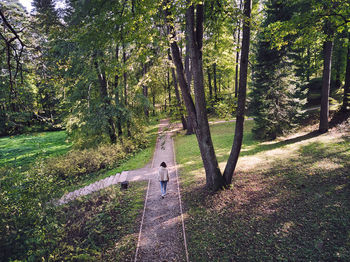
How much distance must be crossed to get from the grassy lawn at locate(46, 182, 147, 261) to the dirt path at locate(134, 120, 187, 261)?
27cm

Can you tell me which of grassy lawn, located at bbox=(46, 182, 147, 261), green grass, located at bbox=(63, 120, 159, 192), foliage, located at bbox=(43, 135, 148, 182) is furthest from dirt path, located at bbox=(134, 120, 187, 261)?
foliage, located at bbox=(43, 135, 148, 182)

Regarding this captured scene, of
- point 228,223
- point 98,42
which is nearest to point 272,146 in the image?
point 228,223

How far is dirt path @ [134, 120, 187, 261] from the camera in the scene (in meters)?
4.80

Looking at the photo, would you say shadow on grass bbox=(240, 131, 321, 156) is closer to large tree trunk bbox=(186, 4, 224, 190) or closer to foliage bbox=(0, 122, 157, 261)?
large tree trunk bbox=(186, 4, 224, 190)

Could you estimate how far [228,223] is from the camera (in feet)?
17.8

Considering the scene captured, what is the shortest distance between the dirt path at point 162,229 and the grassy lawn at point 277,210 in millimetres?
311

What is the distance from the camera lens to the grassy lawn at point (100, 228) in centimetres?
439

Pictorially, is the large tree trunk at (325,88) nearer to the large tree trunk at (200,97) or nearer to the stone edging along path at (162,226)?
the large tree trunk at (200,97)

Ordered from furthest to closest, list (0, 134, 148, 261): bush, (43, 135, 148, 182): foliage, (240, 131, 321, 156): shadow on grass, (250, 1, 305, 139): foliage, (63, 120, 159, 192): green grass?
(250, 1, 305, 139): foliage
(43, 135, 148, 182): foliage
(240, 131, 321, 156): shadow on grass
(63, 120, 159, 192): green grass
(0, 134, 148, 261): bush

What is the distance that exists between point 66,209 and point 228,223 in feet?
17.8

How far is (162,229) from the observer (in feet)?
18.6

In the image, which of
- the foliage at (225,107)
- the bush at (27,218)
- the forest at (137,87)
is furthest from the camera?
the foliage at (225,107)

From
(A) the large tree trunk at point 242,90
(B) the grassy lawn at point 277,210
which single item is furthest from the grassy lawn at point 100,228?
(A) the large tree trunk at point 242,90

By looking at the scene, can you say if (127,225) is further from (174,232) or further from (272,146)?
(272,146)
